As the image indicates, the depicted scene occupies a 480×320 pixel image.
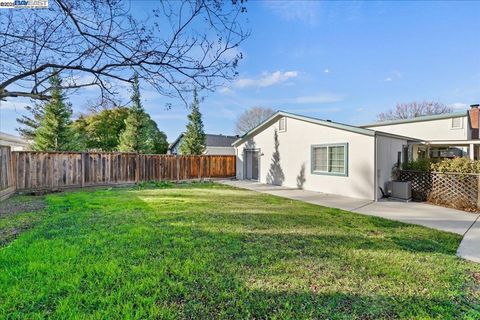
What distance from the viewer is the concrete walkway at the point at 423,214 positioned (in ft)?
15.0

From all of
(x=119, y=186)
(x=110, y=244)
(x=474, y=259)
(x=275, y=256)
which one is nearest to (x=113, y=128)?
(x=119, y=186)

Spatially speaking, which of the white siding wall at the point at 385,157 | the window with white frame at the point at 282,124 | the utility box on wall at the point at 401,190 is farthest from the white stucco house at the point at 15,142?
the utility box on wall at the point at 401,190

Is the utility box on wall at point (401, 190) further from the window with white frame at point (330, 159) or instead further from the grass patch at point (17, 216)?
the grass patch at point (17, 216)

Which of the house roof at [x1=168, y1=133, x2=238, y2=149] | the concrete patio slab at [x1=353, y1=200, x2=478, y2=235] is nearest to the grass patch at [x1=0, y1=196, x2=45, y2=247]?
the concrete patio slab at [x1=353, y1=200, x2=478, y2=235]

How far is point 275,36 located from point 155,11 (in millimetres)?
3014

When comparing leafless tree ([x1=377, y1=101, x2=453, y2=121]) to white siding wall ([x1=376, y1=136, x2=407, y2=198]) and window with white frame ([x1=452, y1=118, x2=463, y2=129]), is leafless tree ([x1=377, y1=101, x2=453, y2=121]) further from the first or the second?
white siding wall ([x1=376, y1=136, x2=407, y2=198])

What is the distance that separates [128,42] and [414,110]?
39009 millimetres

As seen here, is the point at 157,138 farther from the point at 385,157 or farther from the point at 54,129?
the point at 385,157

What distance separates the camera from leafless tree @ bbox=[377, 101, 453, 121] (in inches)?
1227

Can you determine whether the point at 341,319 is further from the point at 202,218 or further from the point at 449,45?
the point at 449,45

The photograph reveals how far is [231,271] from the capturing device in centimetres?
316

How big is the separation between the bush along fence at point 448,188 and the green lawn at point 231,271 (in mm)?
3776

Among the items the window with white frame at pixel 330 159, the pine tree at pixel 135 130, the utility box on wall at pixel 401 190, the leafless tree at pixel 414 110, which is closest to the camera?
the utility box on wall at pixel 401 190

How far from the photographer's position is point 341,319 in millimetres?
2262
